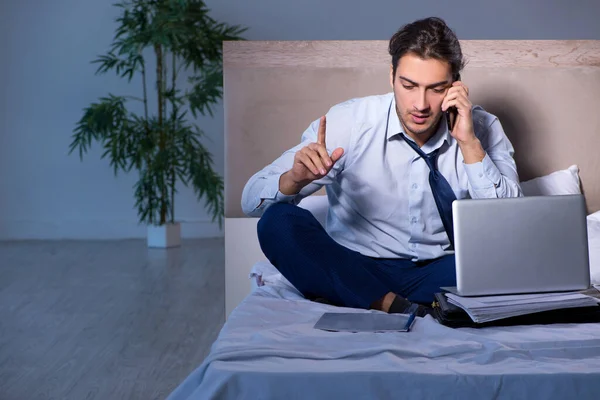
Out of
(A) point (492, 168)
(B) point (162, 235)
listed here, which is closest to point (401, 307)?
(A) point (492, 168)

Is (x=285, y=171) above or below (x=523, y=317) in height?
above

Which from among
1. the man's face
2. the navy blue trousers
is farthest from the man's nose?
the navy blue trousers

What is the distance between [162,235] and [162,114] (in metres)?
0.82

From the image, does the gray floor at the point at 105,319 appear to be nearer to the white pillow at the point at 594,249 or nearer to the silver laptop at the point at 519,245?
the silver laptop at the point at 519,245

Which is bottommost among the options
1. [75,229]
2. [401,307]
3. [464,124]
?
[75,229]

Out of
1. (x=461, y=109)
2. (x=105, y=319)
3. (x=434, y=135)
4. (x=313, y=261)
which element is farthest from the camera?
(x=105, y=319)

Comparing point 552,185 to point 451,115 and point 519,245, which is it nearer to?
point 451,115

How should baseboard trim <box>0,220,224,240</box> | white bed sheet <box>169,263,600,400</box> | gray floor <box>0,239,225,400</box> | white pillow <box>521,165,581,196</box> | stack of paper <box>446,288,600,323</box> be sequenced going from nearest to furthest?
white bed sheet <box>169,263,600,400</box> → stack of paper <box>446,288,600,323</box> → gray floor <box>0,239,225,400</box> → white pillow <box>521,165,581,196</box> → baseboard trim <box>0,220,224,240</box>

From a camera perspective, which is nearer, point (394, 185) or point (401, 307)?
point (401, 307)

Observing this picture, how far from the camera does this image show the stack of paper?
1.55 m

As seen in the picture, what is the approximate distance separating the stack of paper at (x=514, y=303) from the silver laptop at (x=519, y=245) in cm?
2

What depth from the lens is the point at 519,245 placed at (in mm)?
1585

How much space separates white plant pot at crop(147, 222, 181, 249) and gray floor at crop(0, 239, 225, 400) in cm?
13

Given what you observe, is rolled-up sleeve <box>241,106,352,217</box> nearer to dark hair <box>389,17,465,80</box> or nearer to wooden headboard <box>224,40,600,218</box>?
dark hair <box>389,17,465,80</box>
